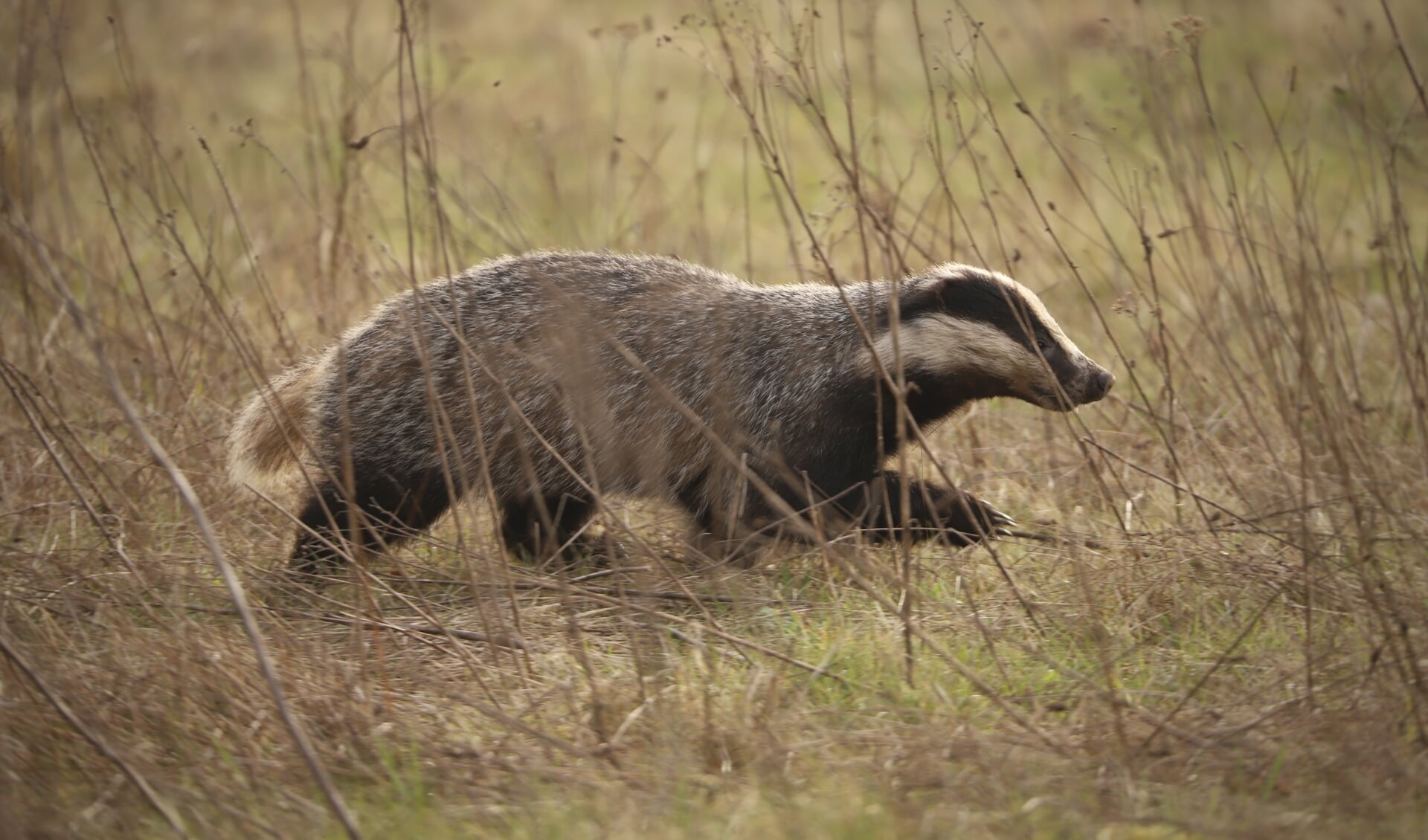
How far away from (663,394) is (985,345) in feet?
3.45

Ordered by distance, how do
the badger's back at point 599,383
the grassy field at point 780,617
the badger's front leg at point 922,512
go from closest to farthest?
the grassy field at point 780,617, the badger's front leg at point 922,512, the badger's back at point 599,383

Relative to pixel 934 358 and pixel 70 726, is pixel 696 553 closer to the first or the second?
pixel 934 358

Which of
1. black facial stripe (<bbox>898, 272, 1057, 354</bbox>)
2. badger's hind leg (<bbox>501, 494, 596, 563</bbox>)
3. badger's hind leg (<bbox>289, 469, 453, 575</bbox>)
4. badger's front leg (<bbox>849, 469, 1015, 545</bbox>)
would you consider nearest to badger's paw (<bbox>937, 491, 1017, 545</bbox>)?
badger's front leg (<bbox>849, 469, 1015, 545</bbox>)

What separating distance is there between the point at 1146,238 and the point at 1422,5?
1081 cm

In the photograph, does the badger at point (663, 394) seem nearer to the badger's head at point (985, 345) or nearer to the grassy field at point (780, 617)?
the badger's head at point (985, 345)

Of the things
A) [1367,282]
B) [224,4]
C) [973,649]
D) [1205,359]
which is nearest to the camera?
[973,649]

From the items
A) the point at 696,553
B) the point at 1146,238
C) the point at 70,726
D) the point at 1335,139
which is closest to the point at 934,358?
the point at 1146,238

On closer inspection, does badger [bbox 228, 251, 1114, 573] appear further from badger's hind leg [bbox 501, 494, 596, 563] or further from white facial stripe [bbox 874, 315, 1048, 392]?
badger's hind leg [bbox 501, 494, 596, 563]

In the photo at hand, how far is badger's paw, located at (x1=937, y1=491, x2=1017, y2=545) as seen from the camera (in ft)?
13.3

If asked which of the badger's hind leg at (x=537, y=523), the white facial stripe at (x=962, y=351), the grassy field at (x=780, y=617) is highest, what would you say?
the white facial stripe at (x=962, y=351)

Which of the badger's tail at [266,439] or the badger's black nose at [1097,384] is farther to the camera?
the badger's tail at [266,439]

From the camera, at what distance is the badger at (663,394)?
171 inches

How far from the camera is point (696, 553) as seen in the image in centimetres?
397

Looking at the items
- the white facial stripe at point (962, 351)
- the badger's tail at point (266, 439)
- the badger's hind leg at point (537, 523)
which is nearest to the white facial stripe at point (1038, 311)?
the white facial stripe at point (962, 351)
